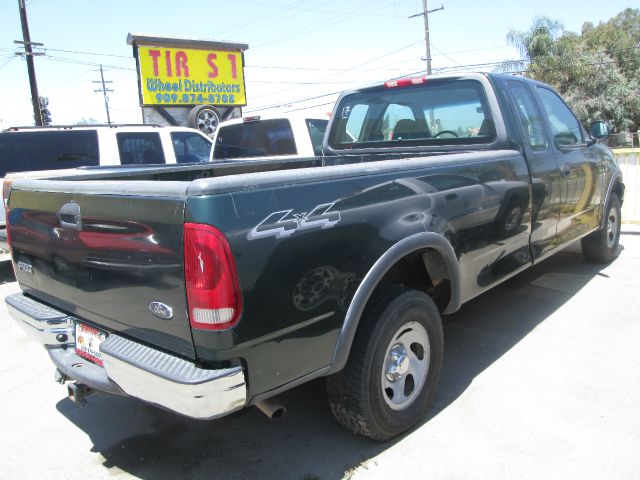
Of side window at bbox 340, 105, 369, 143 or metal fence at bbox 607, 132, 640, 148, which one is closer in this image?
side window at bbox 340, 105, 369, 143

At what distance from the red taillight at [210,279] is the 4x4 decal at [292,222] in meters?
0.14

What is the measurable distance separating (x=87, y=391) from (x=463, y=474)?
1969 mm

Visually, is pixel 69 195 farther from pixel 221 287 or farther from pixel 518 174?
pixel 518 174

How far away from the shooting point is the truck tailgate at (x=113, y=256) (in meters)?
2.13

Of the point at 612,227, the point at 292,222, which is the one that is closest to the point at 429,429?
the point at 292,222

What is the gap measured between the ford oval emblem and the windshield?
275cm

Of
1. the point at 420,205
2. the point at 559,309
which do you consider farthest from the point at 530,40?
the point at 420,205

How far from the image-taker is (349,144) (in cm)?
484

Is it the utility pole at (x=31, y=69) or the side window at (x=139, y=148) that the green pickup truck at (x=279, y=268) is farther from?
the utility pole at (x=31, y=69)

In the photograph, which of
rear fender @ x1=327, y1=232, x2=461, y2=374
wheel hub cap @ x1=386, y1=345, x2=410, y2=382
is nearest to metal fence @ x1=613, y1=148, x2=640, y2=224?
rear fender @ x1=327, y1=232, x2=461, y2=374

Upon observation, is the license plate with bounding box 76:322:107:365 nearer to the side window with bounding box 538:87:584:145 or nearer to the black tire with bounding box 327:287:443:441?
the black tire with bounding box 327:287:443:441

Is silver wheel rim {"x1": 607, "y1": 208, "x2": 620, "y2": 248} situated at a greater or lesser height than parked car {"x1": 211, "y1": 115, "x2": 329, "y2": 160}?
lesser

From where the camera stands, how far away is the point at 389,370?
2812 millimetres

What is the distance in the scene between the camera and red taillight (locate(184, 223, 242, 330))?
2006 millimetres
